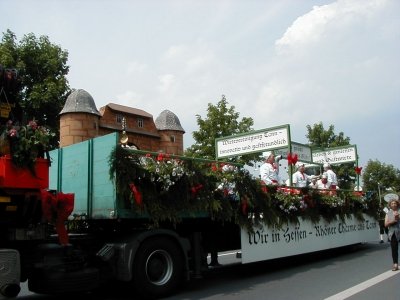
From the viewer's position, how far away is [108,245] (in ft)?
22.6

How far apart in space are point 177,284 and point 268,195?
2.97 m

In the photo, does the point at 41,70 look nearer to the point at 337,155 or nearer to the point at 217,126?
the point at 217,126

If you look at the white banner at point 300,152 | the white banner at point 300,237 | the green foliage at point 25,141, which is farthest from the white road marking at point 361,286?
the white banner at point 300,152

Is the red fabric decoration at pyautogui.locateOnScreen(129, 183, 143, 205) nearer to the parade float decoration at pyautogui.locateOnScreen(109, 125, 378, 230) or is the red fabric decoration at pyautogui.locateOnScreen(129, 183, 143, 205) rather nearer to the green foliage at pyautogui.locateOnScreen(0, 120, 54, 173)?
the parade float decoration at pyautogui.locateOnScreen(109, 125, 378, 230)

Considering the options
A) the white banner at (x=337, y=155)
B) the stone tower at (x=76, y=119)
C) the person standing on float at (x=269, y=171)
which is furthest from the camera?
the stone tower at (x=76, y=119)

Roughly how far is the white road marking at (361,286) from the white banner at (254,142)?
175 inches

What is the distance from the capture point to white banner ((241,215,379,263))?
9102 mm

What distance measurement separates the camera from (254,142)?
13.0m

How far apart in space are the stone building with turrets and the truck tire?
111 ft

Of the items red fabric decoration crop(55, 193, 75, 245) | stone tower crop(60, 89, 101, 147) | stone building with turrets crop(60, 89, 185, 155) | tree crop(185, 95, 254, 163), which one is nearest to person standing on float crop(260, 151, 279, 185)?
red fabric decoration crop(55, 193, 75, 245)

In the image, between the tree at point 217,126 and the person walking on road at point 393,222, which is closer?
the person walking on road at point 393,222

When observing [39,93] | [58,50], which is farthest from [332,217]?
[58,50]

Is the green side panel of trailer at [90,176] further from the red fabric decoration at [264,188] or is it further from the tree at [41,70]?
the tree at [41,70]

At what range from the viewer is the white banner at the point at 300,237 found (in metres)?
9.10
